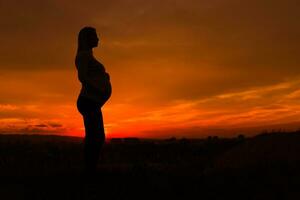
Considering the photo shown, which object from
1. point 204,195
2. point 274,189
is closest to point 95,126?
point 204,195

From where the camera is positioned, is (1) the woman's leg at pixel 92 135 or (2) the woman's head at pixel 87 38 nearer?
(1) the woman's leg at pixel 92 135

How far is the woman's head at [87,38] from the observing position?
855 centimetres

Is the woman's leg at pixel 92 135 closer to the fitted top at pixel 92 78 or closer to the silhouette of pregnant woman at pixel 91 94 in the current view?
the silhouette of pregnant woman at pixel 91 94

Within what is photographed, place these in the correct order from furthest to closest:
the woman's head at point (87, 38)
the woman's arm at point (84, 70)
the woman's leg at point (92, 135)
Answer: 1. the woman's head at point (87, 38)
2. the woman's leg at point (92, 135)
3. the woman's arm at point (84, 70)

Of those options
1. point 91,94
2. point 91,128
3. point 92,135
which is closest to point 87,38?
point 91,94

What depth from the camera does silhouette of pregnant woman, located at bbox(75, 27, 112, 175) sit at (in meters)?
8.32

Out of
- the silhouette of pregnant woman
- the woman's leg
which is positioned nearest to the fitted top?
the silhouette of pregnant woman

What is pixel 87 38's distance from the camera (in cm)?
859

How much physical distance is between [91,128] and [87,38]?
5.02ft

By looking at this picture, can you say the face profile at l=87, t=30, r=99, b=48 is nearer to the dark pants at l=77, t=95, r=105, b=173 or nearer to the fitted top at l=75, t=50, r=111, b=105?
the fitted top at l=75, t=50, r=111, b=105

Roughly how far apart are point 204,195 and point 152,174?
7.63 ft

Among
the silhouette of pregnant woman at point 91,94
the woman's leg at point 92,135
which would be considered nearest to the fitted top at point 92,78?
the silhouette of pregnant woman at point 91,94

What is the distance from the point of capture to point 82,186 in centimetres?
770

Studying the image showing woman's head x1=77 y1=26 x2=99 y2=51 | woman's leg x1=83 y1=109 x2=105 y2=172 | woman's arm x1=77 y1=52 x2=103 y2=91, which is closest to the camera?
woman's arm x1=77 y1=52 x2=103 y2=91
